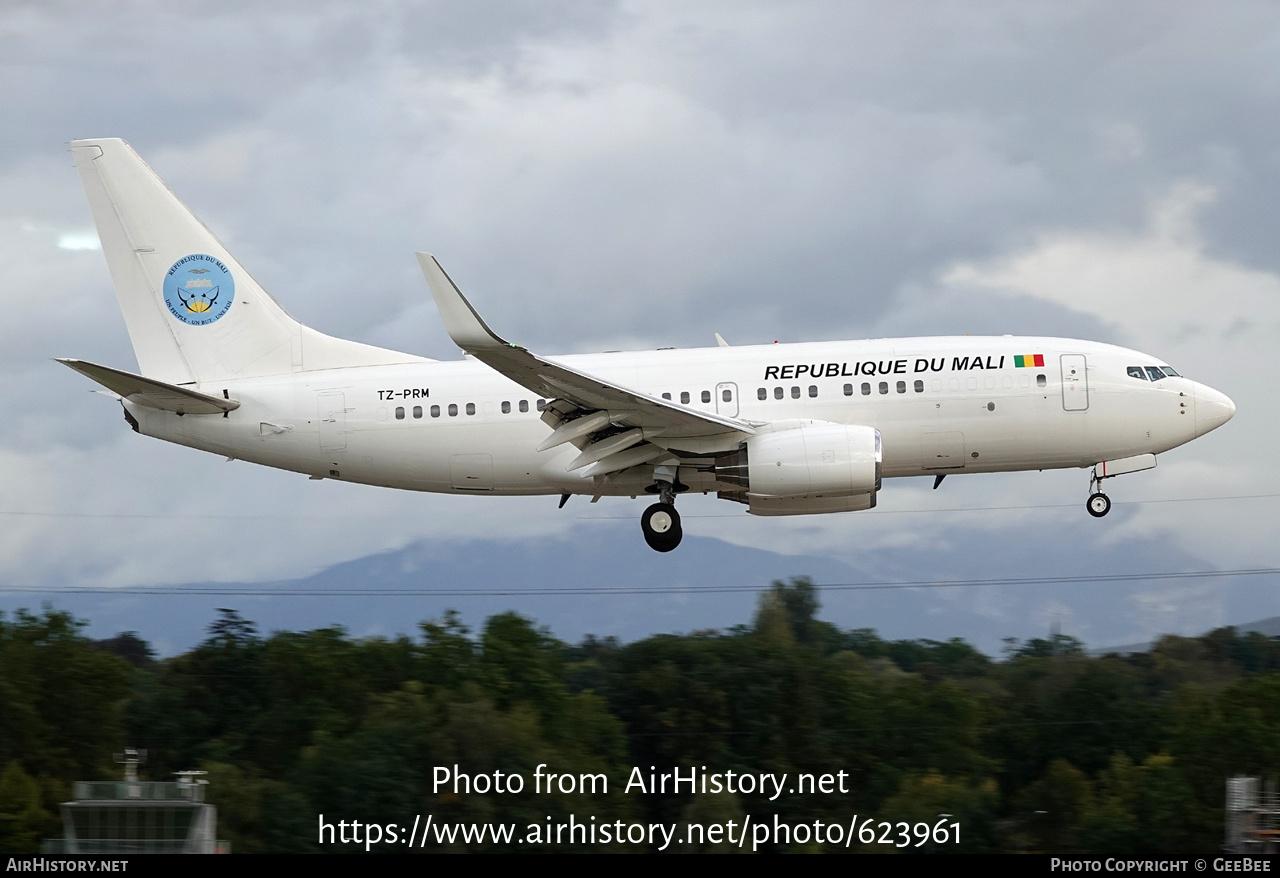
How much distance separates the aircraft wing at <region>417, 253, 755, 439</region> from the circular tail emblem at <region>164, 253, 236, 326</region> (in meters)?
10.3

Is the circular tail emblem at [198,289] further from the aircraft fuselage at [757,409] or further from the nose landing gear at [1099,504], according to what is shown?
the nose landing gear at [1099,504]

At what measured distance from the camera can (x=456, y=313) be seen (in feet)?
91.7

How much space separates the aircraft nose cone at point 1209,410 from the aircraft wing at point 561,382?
419 inches

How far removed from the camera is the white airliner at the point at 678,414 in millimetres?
Answer: 31938

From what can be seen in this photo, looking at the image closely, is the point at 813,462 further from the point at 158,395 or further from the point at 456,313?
the point at 158,395

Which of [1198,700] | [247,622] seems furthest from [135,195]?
[1198,700]

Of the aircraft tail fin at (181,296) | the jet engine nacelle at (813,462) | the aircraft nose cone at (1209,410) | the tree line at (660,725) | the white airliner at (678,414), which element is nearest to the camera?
the jet engine nacelle at (813,462)

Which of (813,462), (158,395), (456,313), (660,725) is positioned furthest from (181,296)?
(660,725)

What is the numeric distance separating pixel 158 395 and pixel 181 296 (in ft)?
13.0

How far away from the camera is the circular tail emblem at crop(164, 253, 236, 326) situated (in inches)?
1432

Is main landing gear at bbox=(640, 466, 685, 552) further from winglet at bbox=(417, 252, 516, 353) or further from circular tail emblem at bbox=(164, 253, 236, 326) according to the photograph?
circular tail emblem at bbox=(164, 253, 236, 326)

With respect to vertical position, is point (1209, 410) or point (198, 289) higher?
point (198, 289)

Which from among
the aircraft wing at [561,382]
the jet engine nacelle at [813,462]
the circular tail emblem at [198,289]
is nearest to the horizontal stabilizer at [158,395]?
the circular tail emblem at [198,289]

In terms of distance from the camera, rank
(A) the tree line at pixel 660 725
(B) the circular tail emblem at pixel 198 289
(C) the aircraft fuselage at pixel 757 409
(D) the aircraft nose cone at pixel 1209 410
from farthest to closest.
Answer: (A) the tree line at pixel 660 725 → (B) the circular tail emblem at pixel 198 289 → (D) the aircraft nose cone at pixel 1209 410 → (C) the aircraft fuselage at pixel 757 409
